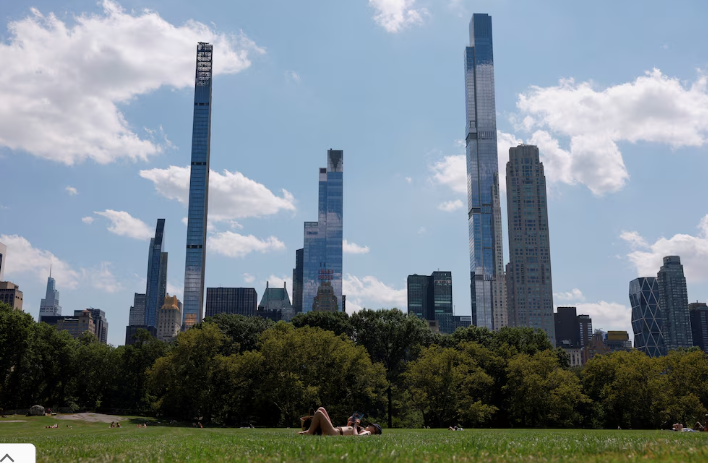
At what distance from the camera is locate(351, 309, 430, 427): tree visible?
268 ft

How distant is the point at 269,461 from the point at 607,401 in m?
67.5

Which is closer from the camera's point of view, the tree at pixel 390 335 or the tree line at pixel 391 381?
the tree line at pixel 391 381

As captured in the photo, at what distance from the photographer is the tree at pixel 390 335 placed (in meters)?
81.8

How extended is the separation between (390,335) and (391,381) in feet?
23.8

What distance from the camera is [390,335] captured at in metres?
81.9

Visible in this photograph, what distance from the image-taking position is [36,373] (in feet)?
273

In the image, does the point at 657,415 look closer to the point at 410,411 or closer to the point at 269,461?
the point at 410,411

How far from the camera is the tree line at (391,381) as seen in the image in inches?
2451

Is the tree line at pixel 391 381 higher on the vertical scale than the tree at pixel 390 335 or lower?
lower

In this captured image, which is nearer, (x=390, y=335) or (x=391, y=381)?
(x=391, y=381)

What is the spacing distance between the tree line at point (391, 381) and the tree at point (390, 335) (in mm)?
161

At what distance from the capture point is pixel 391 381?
77.2 m

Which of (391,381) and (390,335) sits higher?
(390,335)

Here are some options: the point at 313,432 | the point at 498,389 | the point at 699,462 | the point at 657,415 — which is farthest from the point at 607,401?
the point at 699,462
